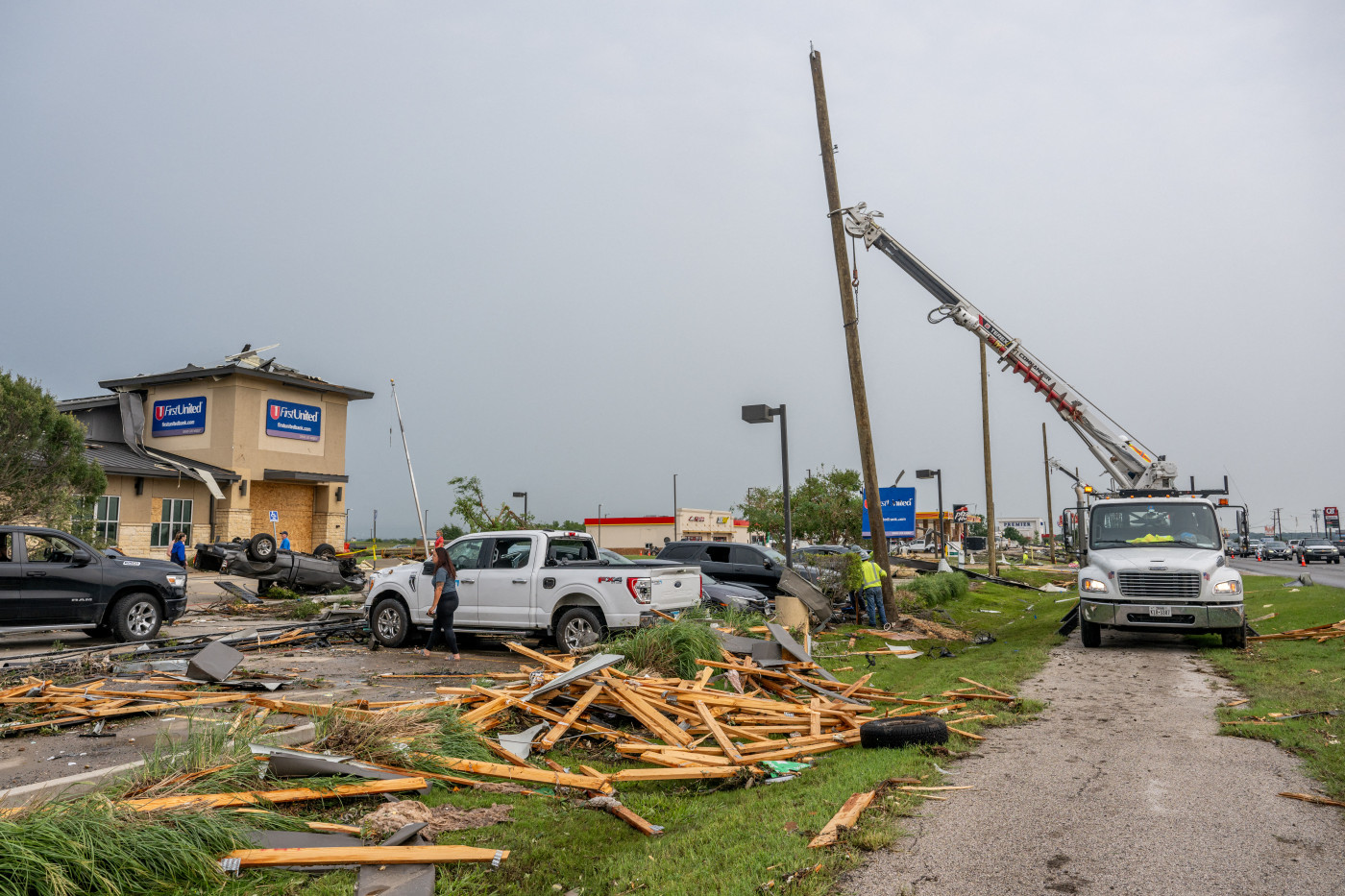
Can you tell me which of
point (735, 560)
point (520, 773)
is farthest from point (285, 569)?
point (520, 773)

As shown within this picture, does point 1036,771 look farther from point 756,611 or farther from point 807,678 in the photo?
point 756,611

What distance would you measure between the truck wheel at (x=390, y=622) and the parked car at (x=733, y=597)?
5375mm

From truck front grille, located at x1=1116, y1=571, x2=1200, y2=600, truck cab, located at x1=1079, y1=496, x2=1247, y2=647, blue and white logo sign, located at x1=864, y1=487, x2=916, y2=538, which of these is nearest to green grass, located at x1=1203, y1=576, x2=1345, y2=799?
truck cab, located at x1=1079, y1=496, x2=1247, y2=647

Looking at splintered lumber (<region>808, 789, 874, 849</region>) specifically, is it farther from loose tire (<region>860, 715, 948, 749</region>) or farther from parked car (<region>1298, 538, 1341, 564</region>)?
parked car (<region>1298, 538, 1341, 564</region>)

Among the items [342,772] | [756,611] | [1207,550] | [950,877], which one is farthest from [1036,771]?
[756,611]

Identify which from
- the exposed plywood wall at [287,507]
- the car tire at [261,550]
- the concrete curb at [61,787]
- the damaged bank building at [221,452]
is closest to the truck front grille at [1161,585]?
the concrete curb at [61,787]

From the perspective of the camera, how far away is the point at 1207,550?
1318cm

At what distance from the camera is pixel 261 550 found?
77.1 ft

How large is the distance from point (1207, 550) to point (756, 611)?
7450 millimetres

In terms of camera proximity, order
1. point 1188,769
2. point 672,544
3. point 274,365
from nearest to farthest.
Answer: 1. point 1188,769
2. point 672,544
3. point 274,365

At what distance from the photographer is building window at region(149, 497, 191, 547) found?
109ft

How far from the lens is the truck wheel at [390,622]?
13.7 metres

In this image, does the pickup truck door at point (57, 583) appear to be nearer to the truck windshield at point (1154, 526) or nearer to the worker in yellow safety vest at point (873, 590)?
the worker in yellow safety vest at point (873, 590)

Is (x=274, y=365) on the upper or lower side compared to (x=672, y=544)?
upper
